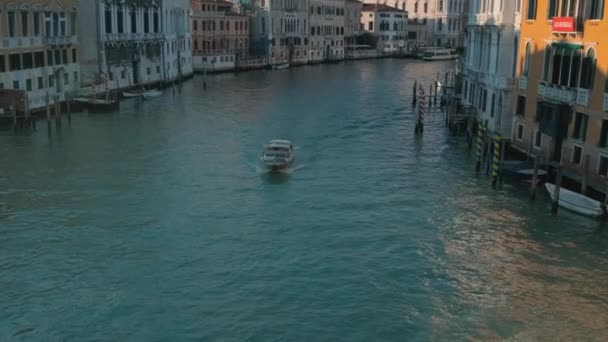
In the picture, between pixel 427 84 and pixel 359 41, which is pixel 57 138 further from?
pixel 359 41

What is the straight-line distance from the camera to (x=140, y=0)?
5766 cm

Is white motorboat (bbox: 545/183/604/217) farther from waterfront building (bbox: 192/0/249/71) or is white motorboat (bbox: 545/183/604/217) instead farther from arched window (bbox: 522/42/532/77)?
waterfront building (bbox: 192/0/249/71)

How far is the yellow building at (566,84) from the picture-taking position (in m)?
23.5

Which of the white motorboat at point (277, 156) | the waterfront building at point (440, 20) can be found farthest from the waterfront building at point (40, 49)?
the waterfront building at point (440, 20)

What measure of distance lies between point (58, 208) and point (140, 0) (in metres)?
38.1

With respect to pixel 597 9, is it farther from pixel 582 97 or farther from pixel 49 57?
pixel 49 57

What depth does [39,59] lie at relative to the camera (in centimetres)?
4234

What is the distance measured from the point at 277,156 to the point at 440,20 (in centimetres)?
10906

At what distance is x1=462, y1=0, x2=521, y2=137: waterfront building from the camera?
3106 cm

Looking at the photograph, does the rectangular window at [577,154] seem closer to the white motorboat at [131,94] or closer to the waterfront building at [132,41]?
the waterfront building at [132,41]

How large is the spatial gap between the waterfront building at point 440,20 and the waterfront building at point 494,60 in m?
94.7

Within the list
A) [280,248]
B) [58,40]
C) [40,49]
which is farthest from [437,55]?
[280,248]

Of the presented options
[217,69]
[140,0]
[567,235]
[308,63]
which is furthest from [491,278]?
[308,63]

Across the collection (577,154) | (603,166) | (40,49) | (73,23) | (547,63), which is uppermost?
(73,23)
